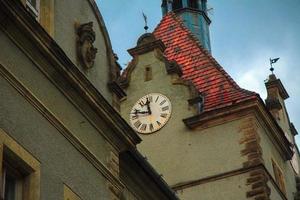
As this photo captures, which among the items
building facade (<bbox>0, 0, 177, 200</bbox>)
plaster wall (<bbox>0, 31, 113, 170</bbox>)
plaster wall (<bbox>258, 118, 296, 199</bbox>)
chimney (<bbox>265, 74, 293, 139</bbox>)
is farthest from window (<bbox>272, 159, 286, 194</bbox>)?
plaster wall (<bbox>0, 31, 113, 170</bbox>)

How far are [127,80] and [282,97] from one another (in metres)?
6.51

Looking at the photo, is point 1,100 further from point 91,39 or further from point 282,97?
point 282,97

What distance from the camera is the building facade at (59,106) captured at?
40.3 ft

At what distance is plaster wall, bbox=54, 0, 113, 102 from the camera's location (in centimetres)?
1452

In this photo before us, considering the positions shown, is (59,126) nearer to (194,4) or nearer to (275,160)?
(275,160)

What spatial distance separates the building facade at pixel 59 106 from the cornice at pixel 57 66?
1 centimetres

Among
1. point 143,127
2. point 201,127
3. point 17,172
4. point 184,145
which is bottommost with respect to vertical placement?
point 17,172

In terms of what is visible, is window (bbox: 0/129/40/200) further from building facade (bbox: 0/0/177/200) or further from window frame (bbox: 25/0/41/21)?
window frame (bbox: 25/0/41/21)

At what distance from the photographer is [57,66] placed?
44.3ft

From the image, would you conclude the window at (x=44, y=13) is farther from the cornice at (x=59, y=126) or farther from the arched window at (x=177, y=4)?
the arched window at (x=177, y=4)

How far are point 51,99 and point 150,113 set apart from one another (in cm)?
1285

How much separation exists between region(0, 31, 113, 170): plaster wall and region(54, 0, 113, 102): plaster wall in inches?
39.8

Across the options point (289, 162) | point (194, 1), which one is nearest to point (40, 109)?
point (289, 162)

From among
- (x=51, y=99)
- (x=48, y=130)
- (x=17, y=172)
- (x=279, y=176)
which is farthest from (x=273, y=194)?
(x=17, y=172)
